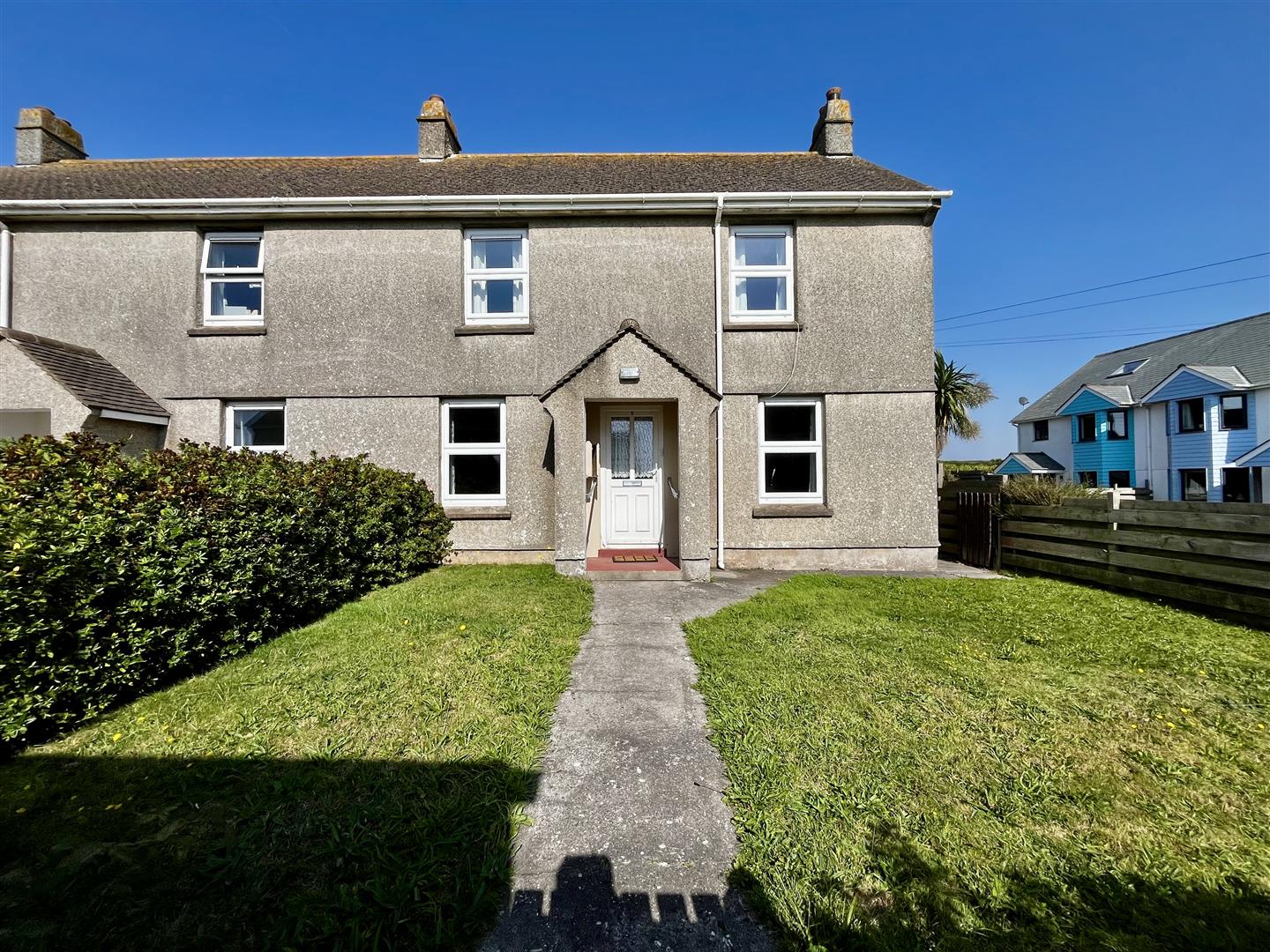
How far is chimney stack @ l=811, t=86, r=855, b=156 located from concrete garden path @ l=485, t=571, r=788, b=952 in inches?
445

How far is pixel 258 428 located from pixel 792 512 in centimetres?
947

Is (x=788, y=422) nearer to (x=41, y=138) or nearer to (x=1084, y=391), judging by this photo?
(x=41, y=138)

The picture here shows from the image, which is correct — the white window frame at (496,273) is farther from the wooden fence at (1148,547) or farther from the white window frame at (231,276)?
the wooden fence at (1148,547)

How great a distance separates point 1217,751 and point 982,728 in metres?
1.33

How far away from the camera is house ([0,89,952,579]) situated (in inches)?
336

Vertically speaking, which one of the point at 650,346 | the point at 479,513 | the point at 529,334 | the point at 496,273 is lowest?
the point at 479,513

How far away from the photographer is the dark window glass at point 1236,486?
72.3ft

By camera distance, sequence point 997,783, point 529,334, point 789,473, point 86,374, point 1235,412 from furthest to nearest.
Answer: point 1235,412 → point 789,473 → point 529,334 → point 86,374 → point 997,783

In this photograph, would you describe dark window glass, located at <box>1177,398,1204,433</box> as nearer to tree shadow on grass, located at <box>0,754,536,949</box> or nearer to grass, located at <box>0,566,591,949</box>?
grass, located at <box>0,566,591,949</box>

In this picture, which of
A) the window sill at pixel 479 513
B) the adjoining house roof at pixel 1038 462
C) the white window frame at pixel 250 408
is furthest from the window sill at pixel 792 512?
the adjoining house roof at pixel 1038 462

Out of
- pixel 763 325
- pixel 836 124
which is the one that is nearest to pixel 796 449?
pixel 763 325

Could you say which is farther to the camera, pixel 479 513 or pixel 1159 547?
pixel 479 513

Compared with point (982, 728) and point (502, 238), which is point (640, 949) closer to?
point (982, 728)

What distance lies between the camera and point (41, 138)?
1025 cm
